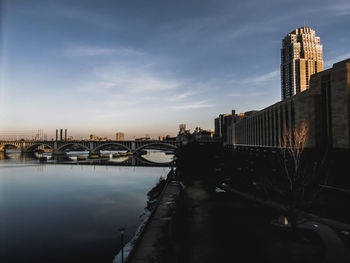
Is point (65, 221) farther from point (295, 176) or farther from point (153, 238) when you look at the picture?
point (295, 176)

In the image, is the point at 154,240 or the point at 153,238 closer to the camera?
the point at 154,240

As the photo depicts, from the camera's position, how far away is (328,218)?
21.7m

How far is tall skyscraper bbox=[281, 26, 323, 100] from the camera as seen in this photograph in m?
184

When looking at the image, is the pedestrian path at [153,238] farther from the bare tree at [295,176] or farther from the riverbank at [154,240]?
the bare tree at [295,176]

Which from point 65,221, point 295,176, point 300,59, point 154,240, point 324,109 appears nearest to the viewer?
point 154,240

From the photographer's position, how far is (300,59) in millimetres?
184625

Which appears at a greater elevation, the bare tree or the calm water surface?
the bare tree

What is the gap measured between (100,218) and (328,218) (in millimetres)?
28151

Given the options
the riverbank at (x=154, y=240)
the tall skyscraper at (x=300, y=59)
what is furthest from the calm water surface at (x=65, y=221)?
the tall skyscraper at (x=300, y=59)

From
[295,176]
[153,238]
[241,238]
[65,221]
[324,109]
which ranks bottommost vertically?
[65,221]

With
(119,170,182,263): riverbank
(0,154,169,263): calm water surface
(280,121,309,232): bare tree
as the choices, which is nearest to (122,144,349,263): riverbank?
(119,170,182,263): riverbank

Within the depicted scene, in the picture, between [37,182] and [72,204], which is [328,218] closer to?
[72,204]

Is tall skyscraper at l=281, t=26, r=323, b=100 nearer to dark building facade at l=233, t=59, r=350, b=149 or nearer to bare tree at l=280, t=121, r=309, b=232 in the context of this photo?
dark building facade at l=233, t=59, r=350, b=149

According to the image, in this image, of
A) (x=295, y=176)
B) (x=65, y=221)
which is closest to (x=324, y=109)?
(x=295, y=176)
